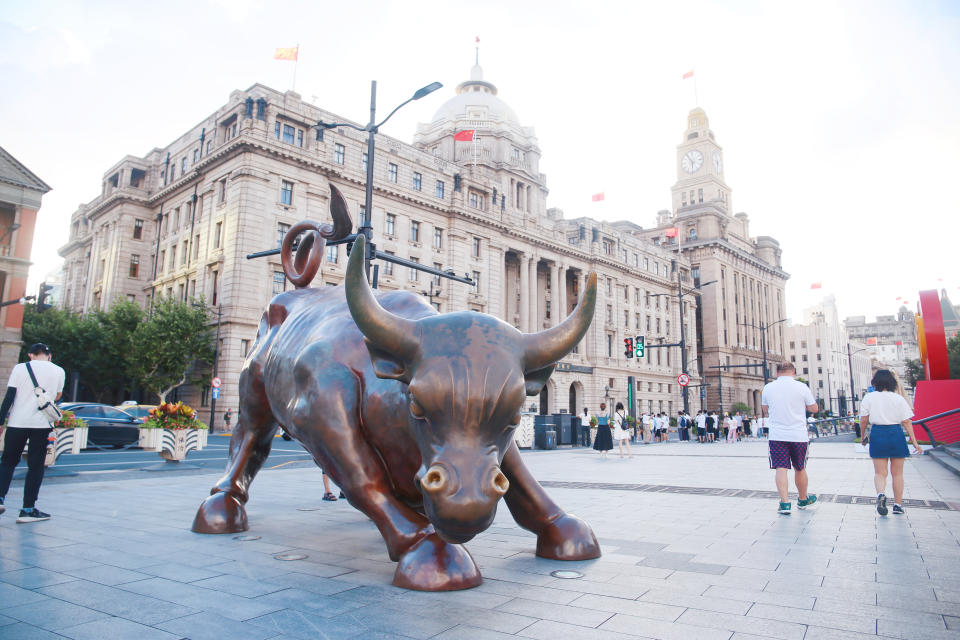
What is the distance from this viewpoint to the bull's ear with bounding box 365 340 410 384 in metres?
3.00

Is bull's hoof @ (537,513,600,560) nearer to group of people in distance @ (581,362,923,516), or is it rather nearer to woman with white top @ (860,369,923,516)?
group of people in distance @ (581,362,923,516)

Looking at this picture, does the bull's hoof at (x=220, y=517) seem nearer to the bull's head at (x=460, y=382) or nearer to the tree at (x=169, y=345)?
the bull's head at (x=460, y=382)

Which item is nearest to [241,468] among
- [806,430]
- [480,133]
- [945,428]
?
[806,430]

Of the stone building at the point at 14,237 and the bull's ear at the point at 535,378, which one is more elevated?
the stone building at the point at 14,237

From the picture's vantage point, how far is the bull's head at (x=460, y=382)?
8.57ft

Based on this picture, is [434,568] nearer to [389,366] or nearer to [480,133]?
[389,366]

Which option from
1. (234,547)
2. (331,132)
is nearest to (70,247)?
(331,132)

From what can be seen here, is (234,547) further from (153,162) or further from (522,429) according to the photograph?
(153,162)

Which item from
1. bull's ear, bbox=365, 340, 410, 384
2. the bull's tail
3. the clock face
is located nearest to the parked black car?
the bull's tail

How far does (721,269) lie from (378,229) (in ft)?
173

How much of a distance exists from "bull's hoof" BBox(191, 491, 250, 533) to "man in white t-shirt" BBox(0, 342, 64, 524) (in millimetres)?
2040

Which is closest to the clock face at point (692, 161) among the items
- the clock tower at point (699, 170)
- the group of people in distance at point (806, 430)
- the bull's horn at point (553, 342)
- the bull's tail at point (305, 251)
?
the clock tower at point (699, 170)

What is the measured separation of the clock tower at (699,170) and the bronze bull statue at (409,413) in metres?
84.2

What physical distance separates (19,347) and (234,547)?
34120 millimetres
